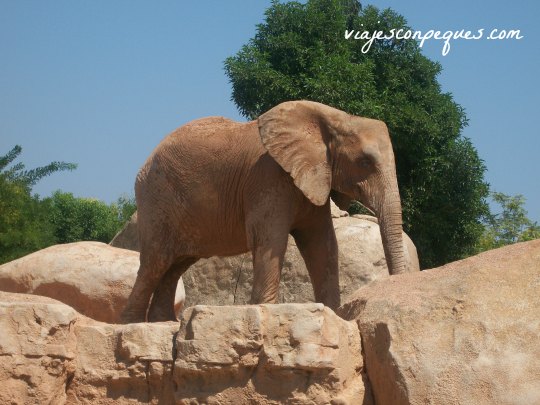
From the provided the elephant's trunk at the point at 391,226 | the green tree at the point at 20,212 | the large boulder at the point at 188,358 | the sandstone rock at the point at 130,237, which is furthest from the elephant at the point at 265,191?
the green tree at the point at 20,212

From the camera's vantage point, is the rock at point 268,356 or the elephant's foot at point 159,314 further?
the elephant's foot at point 159,314

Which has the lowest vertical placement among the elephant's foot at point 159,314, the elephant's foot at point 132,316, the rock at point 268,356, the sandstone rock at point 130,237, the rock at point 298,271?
the rock at point 268,356

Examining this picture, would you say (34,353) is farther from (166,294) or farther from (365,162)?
(166,294)

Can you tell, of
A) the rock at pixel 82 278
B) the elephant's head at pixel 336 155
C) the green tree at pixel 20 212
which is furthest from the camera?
the green tree at pixel 20 212

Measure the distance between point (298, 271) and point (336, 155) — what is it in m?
3.50

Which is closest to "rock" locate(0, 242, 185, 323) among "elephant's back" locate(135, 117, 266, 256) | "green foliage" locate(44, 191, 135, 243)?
"elephant's back" locate(135, 117, 266, 256)

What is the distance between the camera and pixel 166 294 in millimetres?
10492

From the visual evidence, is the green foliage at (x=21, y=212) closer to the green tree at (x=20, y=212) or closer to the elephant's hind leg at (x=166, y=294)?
the green tree at (x=20, y=212)

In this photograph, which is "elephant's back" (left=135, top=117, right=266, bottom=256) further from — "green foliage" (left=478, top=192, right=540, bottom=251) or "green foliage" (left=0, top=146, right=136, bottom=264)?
"green foliage" (left=478, top=192, right=540, bottom=251)

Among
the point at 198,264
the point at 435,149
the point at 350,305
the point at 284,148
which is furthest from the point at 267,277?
the point at 435,149

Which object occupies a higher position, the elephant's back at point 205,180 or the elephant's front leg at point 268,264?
the elephant's back at point 205,180

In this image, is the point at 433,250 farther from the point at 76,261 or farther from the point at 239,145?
the point at 239,145

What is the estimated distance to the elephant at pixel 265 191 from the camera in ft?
29.1

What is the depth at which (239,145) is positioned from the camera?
31.0 feet
